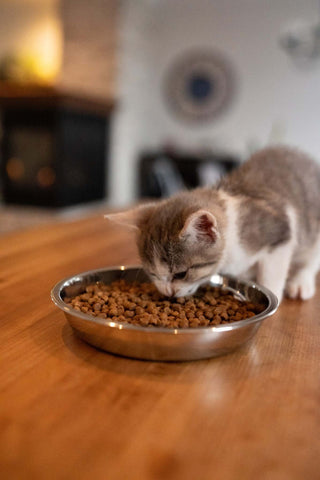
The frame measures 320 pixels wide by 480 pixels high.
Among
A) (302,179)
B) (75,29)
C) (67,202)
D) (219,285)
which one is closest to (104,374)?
(219,285)

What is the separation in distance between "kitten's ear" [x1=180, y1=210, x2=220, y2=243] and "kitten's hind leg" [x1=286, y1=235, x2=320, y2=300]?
27cm

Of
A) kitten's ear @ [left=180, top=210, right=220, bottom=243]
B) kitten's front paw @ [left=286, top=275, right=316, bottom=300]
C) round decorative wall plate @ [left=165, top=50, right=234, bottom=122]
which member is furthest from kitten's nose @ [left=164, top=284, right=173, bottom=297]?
round decorative wall plate @ [left=165, top=50, right=234, bottom=122]

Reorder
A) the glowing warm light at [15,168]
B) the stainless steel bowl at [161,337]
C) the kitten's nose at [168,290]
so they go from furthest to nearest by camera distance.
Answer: the glowing warm light at [15,168]
the kitten's nose at [168,290]
the stainless steel bowl at [161,337]

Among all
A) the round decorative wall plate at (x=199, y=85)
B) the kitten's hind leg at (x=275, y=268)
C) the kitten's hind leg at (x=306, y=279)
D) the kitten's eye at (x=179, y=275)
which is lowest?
the kitten's hind leg at (x=306, y=279)

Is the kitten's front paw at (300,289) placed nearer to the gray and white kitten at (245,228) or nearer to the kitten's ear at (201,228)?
the gray and white kitten at (245,228)

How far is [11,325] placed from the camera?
80 centimetres

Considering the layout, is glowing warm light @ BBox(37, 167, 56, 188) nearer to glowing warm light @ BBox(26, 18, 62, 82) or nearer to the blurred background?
Answer: the blurred background

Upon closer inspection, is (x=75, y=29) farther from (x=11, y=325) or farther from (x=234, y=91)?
(x=11, y=325)

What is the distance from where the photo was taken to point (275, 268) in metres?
1.10

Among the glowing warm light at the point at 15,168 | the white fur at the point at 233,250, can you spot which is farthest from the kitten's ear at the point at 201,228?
the glowing warm light at the point at 15,168

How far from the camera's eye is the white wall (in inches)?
206

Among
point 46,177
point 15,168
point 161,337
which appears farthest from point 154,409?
point 15,168

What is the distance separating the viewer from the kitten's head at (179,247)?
907 millimetres

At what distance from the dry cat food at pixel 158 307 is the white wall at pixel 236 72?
4.50 meters
